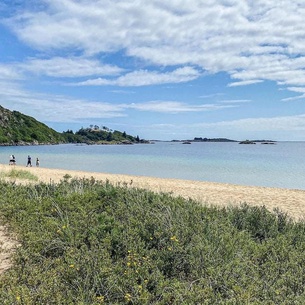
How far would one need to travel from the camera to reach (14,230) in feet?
18.0

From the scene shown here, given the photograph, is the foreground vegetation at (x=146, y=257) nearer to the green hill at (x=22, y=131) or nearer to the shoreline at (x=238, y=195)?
the shoreline at (x=238, y=195)

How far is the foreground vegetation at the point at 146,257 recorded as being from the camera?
11.3 feet

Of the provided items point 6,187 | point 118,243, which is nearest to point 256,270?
point 118,243

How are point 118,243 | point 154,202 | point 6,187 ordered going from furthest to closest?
1. point 6,187
2. point 154,202
3. point 118,243

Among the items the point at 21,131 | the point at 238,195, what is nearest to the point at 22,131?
the point at 21,131

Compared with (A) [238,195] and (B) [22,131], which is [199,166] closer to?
(A) [238,195]

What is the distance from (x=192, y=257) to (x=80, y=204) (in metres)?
2.88

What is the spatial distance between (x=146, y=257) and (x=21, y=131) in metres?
152

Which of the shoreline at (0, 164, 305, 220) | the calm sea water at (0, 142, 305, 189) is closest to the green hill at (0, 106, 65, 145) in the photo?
the calm sea water at (0, 142, 305, 189)

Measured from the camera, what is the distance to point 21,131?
145750 millimetres

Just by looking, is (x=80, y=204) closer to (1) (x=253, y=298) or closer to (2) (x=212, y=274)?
(2) (x=212, y=274)

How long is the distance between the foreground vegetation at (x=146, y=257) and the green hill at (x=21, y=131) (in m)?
130

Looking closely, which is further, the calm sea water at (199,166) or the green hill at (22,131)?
the green hill at (22,131)

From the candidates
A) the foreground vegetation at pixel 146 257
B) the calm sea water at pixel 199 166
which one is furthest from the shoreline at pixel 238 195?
the calm sea water at pixel 199 166
